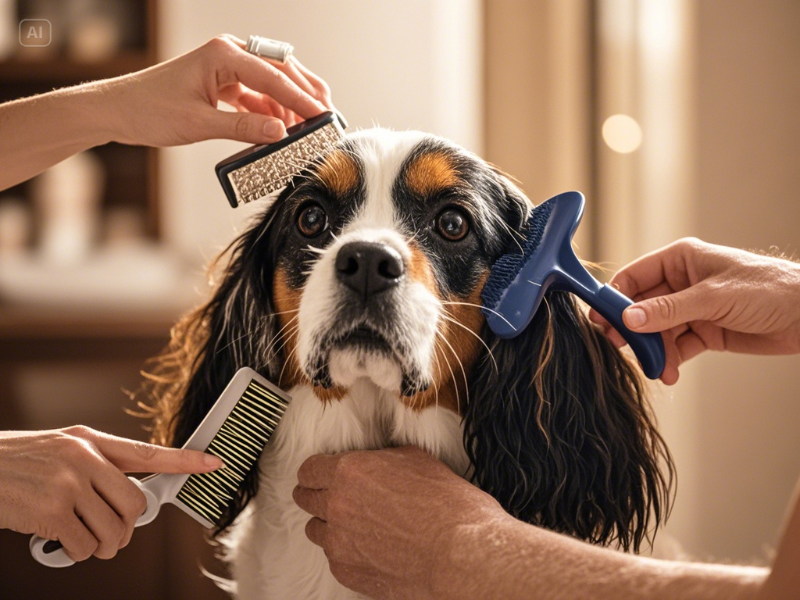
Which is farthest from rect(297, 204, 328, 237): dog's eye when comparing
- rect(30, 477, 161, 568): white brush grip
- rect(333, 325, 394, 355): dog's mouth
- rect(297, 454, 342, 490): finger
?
rect(30, 477, 161, 568): white brush grip

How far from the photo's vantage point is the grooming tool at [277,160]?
45.6 inches

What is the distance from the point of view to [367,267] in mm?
982

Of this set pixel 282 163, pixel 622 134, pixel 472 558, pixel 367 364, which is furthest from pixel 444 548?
pixel 622 134

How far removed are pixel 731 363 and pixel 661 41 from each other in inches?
44.7

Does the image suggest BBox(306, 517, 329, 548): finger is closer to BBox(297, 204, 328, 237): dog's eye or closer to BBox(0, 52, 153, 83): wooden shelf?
BBox(297, 204, 328, 237): dog's eye

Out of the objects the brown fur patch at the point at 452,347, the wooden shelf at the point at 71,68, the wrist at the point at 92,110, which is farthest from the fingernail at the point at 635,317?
the wooden shelf at the point at 71,68

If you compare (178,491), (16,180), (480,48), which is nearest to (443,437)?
(178,491)

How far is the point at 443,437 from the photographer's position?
1.16 metres

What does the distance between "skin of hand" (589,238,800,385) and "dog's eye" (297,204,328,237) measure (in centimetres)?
46

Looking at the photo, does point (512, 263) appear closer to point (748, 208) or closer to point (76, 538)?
point (76, 538)

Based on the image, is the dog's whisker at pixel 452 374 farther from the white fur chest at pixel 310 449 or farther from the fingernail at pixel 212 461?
the fingernail at pixel 212 461

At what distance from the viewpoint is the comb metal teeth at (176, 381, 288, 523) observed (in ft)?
3.66

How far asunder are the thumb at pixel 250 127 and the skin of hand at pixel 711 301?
1.94ft

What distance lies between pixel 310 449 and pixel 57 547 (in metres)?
0.38
